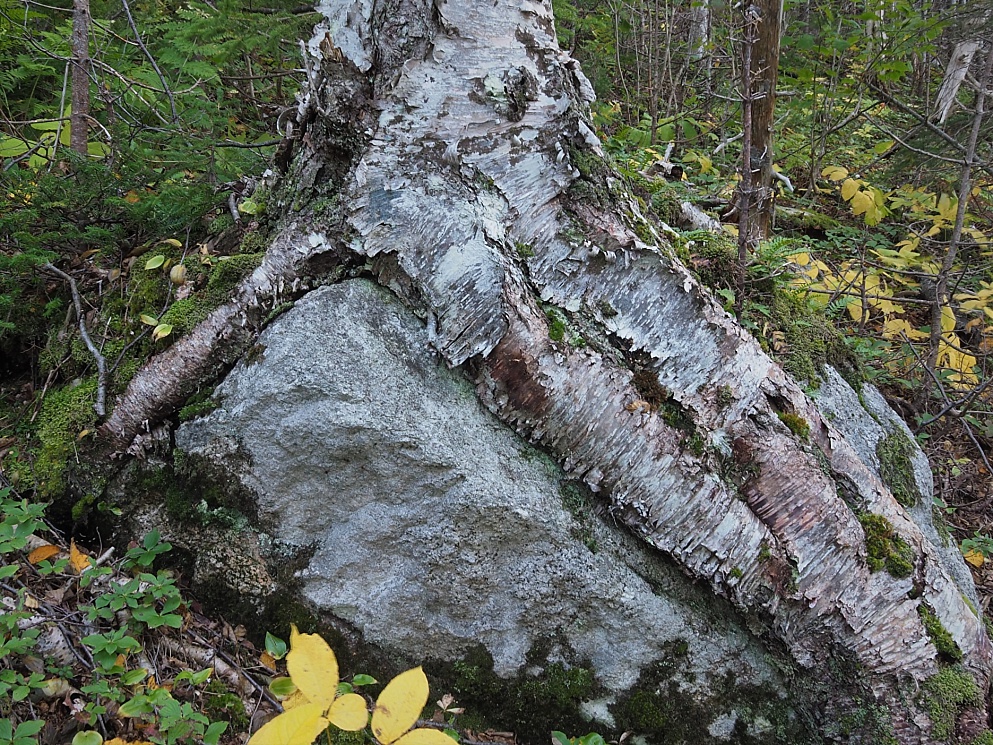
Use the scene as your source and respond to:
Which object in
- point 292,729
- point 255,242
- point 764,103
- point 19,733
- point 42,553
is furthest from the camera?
point 764,103

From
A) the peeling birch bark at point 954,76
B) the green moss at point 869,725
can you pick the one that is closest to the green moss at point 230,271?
the green moss at point 869,725

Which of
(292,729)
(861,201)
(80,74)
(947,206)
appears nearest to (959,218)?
(861,201)

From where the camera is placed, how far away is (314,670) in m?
1.27

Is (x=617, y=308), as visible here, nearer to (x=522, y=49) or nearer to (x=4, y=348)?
(x=522, y=49)

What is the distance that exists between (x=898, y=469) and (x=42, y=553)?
13.0 feet

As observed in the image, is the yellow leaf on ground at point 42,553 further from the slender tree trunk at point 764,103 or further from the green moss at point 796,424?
the slender tree trunk at point 764,103

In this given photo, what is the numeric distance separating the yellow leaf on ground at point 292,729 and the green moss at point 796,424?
2115mm

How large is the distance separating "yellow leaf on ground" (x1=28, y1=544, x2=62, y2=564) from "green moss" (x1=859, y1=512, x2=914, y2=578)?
3169mm

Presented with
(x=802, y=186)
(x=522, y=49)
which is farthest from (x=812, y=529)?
(x=802, y=186)

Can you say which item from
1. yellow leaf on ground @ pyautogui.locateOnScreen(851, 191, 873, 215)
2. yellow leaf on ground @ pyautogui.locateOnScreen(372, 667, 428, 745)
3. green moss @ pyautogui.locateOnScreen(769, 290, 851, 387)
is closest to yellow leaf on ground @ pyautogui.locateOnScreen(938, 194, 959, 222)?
yellow leaf on ground @ pyautogui.locateOnScreen(851, 191, 873, 215)

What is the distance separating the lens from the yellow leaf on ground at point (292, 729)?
110 cm

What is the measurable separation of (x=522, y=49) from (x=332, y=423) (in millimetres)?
1695

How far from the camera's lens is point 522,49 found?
98.7 inches

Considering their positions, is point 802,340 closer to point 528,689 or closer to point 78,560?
point 528,689
